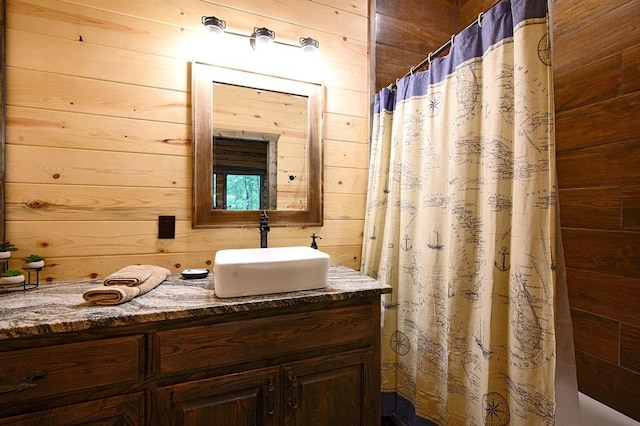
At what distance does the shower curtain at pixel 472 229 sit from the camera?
1.02m

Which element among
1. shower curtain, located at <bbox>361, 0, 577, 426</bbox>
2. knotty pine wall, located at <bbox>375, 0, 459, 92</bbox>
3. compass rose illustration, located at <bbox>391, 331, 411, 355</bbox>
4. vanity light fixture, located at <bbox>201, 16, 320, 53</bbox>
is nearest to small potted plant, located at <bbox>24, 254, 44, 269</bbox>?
vanity light fixture, located at <bbox>201, 16, 320, 53</bbox>

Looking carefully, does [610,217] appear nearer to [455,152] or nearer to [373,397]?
[455,152]

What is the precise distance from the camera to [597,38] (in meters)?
1.59

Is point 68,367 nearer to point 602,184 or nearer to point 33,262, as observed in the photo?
point 33,262

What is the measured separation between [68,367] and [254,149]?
1176mm

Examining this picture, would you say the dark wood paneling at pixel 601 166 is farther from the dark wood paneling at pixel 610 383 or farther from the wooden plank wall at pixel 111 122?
the wooden plank wall at pixel 111 122

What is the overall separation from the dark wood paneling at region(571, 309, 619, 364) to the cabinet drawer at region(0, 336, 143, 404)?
2.05 m

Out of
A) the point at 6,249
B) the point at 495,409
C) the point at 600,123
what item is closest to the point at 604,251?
the point at 600,123

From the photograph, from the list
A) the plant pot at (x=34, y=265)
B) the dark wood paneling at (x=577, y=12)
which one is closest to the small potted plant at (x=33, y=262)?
the plant pot at (x=34, y=265)

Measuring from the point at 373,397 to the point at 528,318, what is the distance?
0.69m

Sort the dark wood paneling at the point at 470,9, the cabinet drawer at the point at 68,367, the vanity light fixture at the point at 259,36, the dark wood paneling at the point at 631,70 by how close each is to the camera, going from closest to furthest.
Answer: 1. the cabinet drawer at the point at 68,367
2. the dark wood paneling at the point at 631,70
3. the vanity light fixture at the point at 259,36
4. the dark wood paneling at the point at 470,9

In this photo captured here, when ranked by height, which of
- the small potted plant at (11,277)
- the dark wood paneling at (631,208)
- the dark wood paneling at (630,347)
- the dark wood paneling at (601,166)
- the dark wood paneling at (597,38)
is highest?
the dark wood paneling at (597,38)

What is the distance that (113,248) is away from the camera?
1.48m

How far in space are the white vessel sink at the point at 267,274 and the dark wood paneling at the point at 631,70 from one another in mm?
1591
